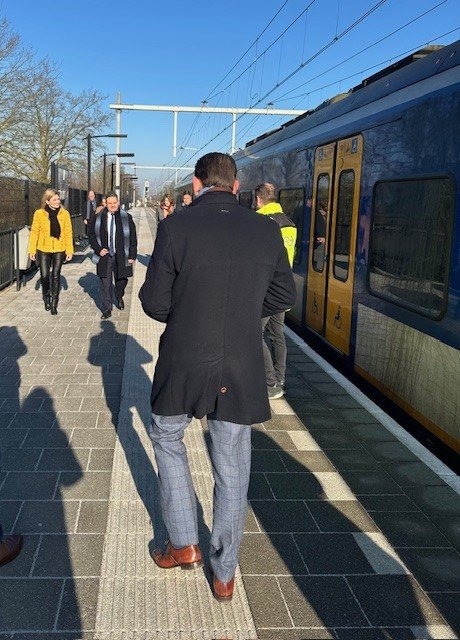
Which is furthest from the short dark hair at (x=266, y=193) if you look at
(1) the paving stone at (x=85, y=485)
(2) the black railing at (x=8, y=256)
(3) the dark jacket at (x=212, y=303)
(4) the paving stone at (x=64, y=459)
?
(2) the black railing at (x=8, y=256)

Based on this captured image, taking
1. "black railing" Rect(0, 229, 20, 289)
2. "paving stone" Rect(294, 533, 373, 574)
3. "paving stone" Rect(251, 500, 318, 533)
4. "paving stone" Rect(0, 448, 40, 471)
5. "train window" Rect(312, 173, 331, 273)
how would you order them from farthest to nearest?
"black railing" Rect(0, 229, 20, 289), "train window" Rect(312, 173, 331, 273), "paving stone" Rect(0, 448, 40, 471), "paving stone" Rect(251, 500, 318, 533), "paving stone" Rect(294, 533, 373, 574)

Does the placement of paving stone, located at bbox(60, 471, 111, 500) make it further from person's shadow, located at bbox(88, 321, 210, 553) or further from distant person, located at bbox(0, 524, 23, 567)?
distant person, located at bbox(0, 524, 23, 567)

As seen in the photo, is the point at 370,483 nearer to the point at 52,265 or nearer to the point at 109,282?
the point at 109,282

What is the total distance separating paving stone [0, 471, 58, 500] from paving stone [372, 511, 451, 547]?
6.25 ft

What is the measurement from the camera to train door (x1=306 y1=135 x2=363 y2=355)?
250 inches

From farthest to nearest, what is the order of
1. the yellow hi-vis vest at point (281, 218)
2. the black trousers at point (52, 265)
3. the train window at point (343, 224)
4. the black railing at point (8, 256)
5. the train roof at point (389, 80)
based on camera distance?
1. the black railing at point (8, 256)
2. the black trousers at point (52, 265)
3. the train window at point (343, 224)
4. the yellow hi-vis vest at point (281, 218)
5. the train roof at point (389, 80)

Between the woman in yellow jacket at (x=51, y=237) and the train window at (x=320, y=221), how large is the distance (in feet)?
11.7

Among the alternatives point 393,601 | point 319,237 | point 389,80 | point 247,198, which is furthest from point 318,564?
point 247,198

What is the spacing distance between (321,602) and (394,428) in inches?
93.7

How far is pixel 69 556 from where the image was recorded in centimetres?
299

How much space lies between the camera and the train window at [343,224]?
642cm

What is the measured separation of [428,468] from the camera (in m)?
4.15

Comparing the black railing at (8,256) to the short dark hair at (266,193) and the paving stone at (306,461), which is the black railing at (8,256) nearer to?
the short dark hair at (266,193)

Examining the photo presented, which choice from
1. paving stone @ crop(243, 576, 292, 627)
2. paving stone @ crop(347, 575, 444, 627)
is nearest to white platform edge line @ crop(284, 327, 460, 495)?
paving stone @ crop(347, 575, 444, 627)
